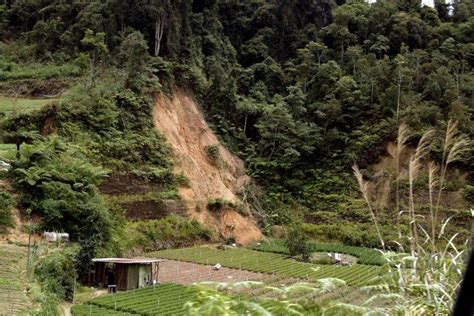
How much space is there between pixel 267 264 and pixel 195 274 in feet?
14.5

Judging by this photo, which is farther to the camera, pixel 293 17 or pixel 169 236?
pixel 293 17

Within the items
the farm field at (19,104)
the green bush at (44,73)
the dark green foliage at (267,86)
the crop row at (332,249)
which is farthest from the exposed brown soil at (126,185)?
the green bush at (44,73)

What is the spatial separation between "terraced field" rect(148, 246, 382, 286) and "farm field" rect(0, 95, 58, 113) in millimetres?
10284

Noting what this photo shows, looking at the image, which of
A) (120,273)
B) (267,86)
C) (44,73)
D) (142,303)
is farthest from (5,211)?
(267,86)

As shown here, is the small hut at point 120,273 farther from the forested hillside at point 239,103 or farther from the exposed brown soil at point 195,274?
the exposed brown soil at point 195,274

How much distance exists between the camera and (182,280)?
19.2 meters

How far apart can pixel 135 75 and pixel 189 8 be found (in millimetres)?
9108

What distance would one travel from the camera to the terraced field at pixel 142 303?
1357 cm

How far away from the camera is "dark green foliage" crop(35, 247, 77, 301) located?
12709mm

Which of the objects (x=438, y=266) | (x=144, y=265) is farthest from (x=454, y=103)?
(x=438, y=266)

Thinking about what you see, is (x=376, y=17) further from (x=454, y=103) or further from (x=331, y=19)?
(x=454, y=103)

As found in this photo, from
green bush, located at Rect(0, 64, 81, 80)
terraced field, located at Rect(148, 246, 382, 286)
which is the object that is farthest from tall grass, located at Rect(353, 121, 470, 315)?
green bush, located at Rect(0, 64, 81, 80)

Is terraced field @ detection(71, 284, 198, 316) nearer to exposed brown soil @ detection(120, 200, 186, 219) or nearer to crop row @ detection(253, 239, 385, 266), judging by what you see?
exposed brown soil @ detection(120, 200, 186, 219)

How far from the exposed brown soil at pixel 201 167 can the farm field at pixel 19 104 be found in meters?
6.78
